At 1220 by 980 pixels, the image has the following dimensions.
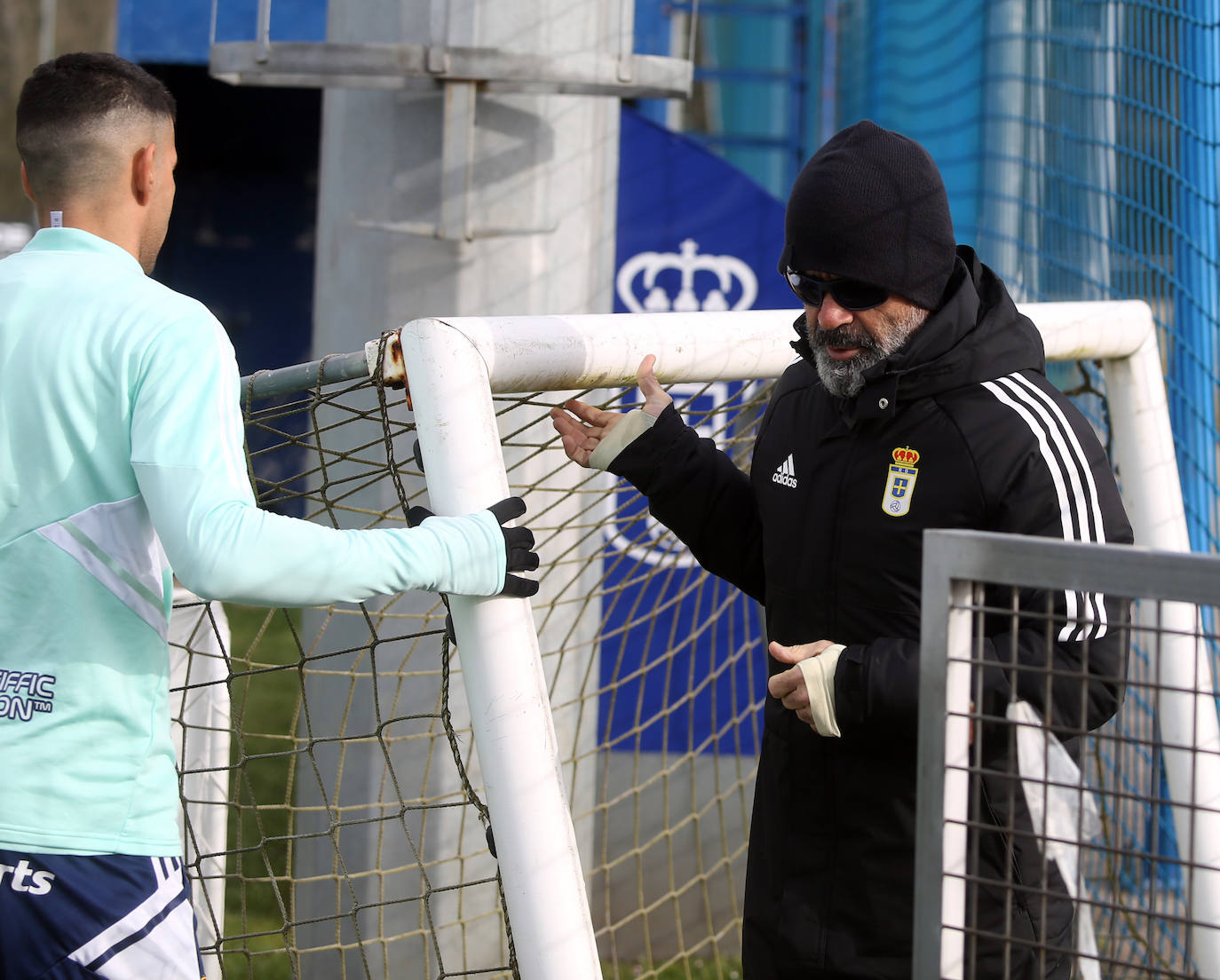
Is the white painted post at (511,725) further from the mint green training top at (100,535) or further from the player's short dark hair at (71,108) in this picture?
the player's short dark hair at (71,108)

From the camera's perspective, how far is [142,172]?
1.69 metres

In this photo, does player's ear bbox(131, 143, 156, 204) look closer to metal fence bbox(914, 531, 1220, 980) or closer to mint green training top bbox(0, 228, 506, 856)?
mint green training top bbox(0, 228, 506, 856)

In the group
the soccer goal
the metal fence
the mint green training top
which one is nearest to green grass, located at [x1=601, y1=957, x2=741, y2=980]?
the soccer goal

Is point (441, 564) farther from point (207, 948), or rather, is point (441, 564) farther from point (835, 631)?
point (207, 948)

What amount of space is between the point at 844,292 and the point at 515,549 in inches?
23.3

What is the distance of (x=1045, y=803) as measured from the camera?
4.11 ft

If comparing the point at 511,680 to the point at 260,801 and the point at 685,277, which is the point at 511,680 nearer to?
the point at 685,277

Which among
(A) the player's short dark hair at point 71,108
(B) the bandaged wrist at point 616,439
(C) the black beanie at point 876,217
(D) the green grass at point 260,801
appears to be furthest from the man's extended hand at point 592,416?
(A) the player's short dark hair at point 71,108

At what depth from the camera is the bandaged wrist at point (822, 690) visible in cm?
166

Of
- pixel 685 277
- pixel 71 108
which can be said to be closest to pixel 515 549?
pixel 71 108

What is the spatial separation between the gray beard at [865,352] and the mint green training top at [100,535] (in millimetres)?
589

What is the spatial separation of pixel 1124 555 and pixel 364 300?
6.55 feet

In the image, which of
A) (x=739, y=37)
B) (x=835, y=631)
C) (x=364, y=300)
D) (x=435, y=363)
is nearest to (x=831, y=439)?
(x=835, y=631)

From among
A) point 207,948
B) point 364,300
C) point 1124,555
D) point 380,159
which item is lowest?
point 207,948
